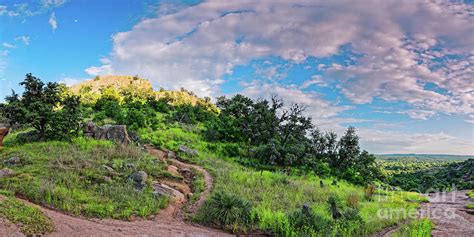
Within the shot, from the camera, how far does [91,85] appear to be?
73.5 metres

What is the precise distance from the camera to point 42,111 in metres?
24.0

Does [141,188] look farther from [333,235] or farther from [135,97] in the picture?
[135,97]

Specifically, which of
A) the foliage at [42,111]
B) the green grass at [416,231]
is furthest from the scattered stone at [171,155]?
the green grass at [416,231]

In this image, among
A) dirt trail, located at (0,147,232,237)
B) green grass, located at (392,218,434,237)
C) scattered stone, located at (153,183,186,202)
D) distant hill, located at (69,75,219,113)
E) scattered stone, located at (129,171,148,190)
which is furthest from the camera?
distant hill, located at (69,75,219,113)

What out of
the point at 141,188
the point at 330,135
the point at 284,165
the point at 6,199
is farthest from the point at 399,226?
the point at 330,135

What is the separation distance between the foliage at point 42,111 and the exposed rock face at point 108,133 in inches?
→ 56.9

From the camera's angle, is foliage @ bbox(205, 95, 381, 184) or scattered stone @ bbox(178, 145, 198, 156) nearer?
scattered stone @ bbox(178, 145, 198, 156)

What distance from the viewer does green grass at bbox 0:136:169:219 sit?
14.0 m

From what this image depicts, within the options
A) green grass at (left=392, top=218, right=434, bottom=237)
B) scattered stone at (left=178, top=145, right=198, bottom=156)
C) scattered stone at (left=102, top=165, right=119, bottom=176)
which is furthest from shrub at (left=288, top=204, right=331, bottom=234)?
scattered stone at (left=178, top=145, right=198, bottom=156)

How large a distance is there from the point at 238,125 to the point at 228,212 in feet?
88.1

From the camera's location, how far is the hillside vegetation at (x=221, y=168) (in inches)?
546

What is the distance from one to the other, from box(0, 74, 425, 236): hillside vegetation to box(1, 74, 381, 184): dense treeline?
109mm

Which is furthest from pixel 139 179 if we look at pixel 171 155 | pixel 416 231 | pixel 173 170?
pixel 416 231

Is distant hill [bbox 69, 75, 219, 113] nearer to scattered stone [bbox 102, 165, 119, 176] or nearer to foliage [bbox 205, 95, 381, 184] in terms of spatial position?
foliage [bbox 205, 95, 381, 184]
